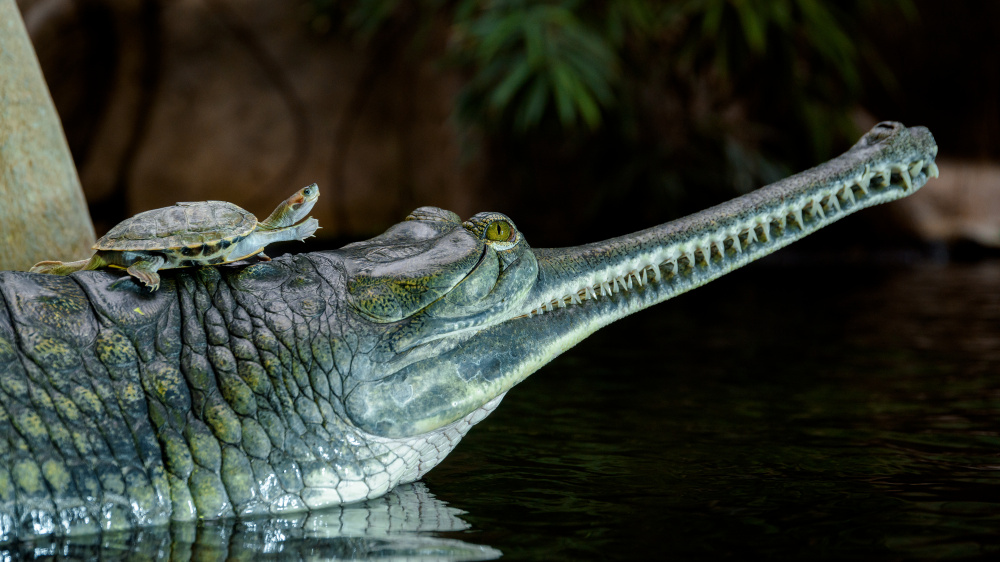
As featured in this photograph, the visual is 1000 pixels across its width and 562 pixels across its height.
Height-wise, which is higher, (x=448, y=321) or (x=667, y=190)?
(x=667, y=190)

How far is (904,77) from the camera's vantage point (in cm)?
1520

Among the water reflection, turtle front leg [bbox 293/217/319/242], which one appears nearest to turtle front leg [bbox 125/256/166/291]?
turtle front leg [bbox 293/217/319/242]

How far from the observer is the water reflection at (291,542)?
7.78 ft

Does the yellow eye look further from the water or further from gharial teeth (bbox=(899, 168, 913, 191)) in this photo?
gharial teeth (bbox=(899, 168, 913, 191))

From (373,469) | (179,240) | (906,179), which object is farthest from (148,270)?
(906,179)

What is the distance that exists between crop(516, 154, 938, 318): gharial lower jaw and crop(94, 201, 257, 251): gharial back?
88 cm

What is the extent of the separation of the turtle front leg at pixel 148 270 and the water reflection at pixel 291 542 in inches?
25.3

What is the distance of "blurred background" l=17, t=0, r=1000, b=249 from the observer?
1077 centimetres

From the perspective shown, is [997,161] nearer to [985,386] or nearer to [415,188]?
[415,188]

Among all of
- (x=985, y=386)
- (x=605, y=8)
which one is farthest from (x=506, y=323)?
(x=605, y=8)

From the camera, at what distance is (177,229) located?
2.71m

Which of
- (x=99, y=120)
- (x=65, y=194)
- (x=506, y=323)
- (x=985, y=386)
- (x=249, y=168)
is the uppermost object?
(x=99, y=120)

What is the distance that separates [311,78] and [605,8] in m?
5.20

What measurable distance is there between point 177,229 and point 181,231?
0.01 metres
